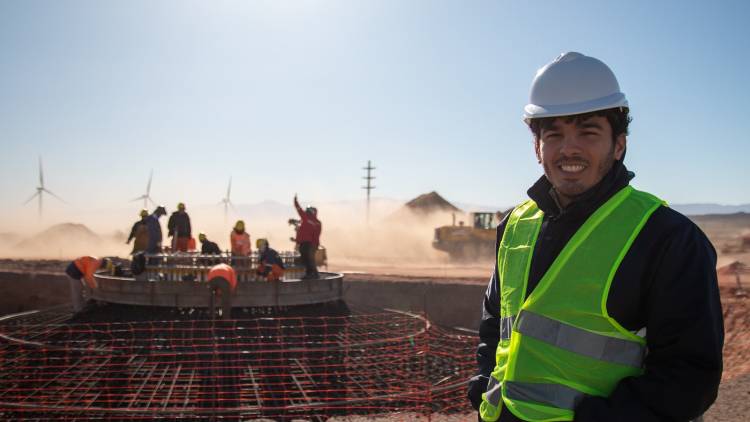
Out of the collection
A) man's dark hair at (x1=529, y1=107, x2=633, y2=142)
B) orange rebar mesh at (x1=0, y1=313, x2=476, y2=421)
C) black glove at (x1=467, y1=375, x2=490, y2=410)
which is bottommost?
orange rebar mesh at (x1=0, y1=313, x2=476, y2=421)

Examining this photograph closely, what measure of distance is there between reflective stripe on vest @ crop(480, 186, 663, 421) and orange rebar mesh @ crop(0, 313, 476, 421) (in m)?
6.73

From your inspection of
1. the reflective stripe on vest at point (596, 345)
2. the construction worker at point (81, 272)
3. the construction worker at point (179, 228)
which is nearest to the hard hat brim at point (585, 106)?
the reflective stripe on vest at point (596, 345)

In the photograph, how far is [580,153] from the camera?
2.28 meters

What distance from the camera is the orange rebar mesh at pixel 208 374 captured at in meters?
8.93

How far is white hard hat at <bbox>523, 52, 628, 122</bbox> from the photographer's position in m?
2.29

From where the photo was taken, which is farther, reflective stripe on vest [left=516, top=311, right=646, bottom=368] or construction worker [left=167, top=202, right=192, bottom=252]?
construction worker [left=167, top=202, right=192, bottom=252]

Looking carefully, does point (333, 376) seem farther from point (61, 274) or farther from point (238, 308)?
point (61, 274)

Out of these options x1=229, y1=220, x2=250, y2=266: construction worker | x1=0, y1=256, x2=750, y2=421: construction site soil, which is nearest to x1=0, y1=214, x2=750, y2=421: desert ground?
x1=0, y1=256, x2=750, y2=421: construction site soil

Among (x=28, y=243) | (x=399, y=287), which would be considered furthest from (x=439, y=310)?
(x=28, y=243)

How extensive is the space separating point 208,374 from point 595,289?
846 centimetres

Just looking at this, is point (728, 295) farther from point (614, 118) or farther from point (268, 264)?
point (614, 118)

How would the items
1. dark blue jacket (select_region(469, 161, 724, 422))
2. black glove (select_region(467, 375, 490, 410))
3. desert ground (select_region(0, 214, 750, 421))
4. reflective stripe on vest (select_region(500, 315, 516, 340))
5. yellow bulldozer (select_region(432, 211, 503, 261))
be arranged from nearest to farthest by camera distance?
dark blue jacket (select_region(469, 161, 724, 422)) → reflective stripe on vest (select_region(500, 315, 516, 340)) → black glove (select_region(467, 375, 490, 410)) → desert ground (select_region(0, 214, 750, 421)) → yellow bulldozer (select_region(432, 211, 503, 261))

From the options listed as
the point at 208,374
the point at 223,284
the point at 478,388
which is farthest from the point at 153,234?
the point at 478,388

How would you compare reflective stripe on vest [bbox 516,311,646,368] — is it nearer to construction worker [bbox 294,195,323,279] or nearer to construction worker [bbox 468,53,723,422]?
construction worker [bbox 468,53,723,422]
